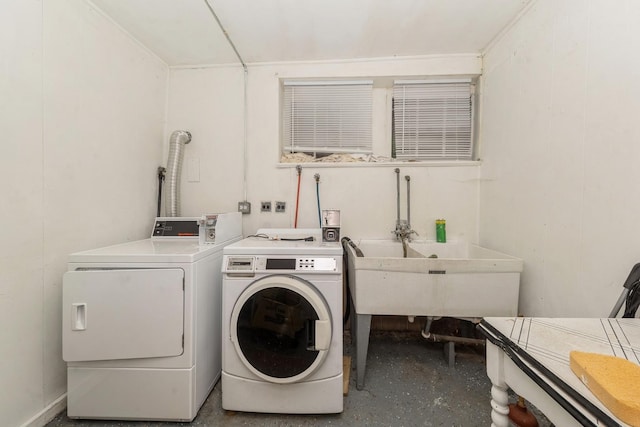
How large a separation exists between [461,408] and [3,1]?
315 centimetres

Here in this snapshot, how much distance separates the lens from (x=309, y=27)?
1.76 meters

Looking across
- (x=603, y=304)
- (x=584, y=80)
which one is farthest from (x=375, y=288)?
(x=584, y=80)

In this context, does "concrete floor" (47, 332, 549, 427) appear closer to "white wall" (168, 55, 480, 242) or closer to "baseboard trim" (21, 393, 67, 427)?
"baseboard trim" (21, 393, 67, 427)

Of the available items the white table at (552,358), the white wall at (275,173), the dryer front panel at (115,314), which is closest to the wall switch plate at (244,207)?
the white wall at (275,173)

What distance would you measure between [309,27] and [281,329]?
6.76 ft

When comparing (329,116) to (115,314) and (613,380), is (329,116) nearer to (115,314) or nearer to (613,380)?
(115,314)

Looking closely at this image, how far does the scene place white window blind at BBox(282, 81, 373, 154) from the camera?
225cm

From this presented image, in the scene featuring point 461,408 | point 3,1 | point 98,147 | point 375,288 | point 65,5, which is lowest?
point 461,408

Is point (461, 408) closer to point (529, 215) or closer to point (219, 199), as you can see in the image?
point (529, 215)

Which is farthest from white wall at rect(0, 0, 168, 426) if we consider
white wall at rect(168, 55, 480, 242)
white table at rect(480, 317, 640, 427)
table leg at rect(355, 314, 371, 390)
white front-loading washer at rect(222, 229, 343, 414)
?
white table at rect(480, 317, 640, 427)

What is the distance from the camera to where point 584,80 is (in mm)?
1202

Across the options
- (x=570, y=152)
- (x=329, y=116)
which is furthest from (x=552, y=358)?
(x=329, y=116)

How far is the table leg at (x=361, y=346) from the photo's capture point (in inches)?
58.9

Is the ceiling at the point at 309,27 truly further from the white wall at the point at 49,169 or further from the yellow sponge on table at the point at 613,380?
→ the yellow sponge on table at the point at 613,380
